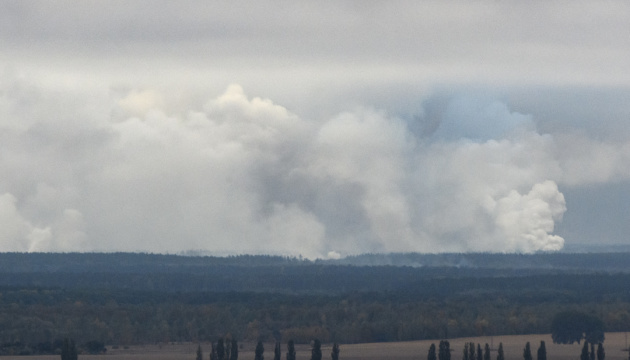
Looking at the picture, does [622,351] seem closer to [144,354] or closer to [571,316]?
[571,316]

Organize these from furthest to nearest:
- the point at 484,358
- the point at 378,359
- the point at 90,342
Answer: the point at 90,342, the point at 378,359, the point at 484,358

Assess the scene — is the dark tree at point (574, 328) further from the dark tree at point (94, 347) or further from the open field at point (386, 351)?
the dark tree at point (94, 347)

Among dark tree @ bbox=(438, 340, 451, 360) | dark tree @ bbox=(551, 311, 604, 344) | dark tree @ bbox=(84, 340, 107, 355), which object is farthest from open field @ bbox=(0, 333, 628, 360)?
dark tree @ bbox=(438, 340, 451, 360)

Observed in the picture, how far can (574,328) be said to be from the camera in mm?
187125

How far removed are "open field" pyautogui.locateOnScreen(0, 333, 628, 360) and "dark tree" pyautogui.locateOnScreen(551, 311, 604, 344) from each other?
52.6 inches

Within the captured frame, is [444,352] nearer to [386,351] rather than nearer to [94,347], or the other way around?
[386,351]

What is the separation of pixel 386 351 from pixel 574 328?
2515 cm

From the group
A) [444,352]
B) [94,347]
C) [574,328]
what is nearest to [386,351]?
[574,328]

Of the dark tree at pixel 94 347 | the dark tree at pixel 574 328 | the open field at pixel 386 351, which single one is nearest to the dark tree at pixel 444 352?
the open field at pixel 386 351

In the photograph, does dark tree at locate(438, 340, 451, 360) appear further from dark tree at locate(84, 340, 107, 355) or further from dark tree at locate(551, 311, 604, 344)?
dark tree at locate(84, 340, 107, 355)

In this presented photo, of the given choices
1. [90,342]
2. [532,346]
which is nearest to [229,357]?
[90,342]

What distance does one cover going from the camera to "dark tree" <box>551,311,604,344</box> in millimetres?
185500

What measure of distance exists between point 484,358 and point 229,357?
2623cm

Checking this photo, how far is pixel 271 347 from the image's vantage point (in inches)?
7357
